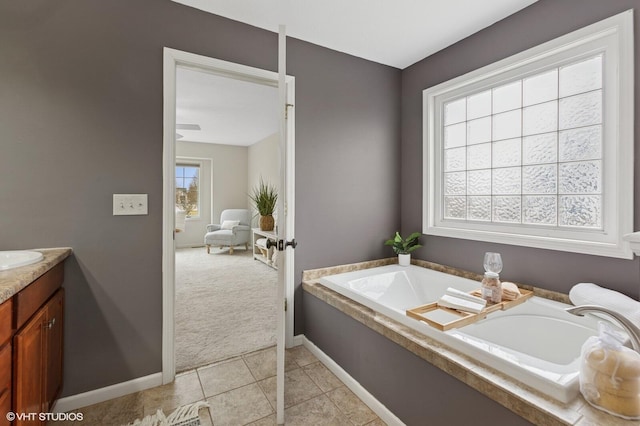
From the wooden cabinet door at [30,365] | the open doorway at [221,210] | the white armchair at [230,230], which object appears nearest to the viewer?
the wooden cabinet door at [30,365]

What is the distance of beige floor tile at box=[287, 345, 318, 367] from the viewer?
7.10 ft

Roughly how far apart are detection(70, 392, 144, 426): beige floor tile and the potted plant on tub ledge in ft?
7.12

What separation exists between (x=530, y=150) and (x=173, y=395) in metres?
2.80

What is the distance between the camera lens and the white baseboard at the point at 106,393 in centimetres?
166

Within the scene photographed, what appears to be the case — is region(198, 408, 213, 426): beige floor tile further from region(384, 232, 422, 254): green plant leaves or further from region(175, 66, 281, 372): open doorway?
region(384, 232, 422, 254): green plant leaves

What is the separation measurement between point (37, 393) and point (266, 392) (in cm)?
109

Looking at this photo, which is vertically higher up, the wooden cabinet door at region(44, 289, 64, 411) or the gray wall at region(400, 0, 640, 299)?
the gray wall at region(400, 0, 640, 299)

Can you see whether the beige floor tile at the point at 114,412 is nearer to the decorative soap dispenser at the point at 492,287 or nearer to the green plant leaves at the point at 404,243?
the decorative soap dispenser at the point at 492,287

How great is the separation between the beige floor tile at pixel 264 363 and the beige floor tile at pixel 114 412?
68 centimetres

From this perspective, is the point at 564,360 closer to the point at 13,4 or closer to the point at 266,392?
the point at 266,392

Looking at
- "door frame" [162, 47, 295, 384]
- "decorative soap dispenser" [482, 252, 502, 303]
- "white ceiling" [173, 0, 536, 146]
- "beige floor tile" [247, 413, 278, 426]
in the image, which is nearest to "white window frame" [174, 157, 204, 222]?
"white ceiling" [173, 0, 536, 146]

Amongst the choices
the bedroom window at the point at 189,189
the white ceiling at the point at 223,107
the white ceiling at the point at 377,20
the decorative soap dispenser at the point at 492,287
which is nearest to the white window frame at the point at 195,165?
the bedroom window at the point at 189,189

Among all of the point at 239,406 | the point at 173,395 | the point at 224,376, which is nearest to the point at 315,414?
the point at 239,406

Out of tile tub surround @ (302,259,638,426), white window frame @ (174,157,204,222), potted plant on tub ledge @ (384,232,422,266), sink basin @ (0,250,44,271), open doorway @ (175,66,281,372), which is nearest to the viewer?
tile tub surround @ (302,259,638,426)
